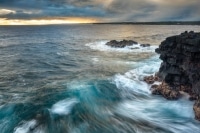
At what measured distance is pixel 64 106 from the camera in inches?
987

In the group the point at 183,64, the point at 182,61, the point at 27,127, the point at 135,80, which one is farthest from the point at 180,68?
the point at 27,127

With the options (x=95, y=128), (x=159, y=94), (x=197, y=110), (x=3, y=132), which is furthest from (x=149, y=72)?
(x=3, y=132)

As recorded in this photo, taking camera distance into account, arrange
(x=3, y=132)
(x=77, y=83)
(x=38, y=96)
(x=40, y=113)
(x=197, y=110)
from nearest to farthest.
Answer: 1. (x=3, y=132)
2. (x=197, y=110)
3. (x=40, y=113)
4. (x=38, y=96)
5. (x=77, y=83)

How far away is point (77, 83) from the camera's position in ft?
109

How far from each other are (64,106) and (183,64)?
13883 millimetres

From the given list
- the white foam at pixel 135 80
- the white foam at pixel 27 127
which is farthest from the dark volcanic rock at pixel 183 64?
the white foam at pixel 27 127

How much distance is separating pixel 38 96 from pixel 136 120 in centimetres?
1168

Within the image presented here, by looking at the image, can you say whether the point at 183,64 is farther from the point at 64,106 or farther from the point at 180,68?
the point at 64,106

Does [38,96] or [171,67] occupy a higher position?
[171,67]

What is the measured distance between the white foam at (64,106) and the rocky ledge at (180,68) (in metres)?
9.36

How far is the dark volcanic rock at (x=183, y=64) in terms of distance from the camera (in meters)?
25.3

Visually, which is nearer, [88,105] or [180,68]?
[88,105]

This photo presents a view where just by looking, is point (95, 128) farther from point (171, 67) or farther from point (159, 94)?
point (171, 67)

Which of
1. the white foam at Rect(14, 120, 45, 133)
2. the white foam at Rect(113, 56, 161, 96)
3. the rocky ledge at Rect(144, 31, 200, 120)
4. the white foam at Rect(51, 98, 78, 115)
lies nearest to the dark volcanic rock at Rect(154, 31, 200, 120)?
the rocky ledge at Rect(144, 31, 200, 120)
